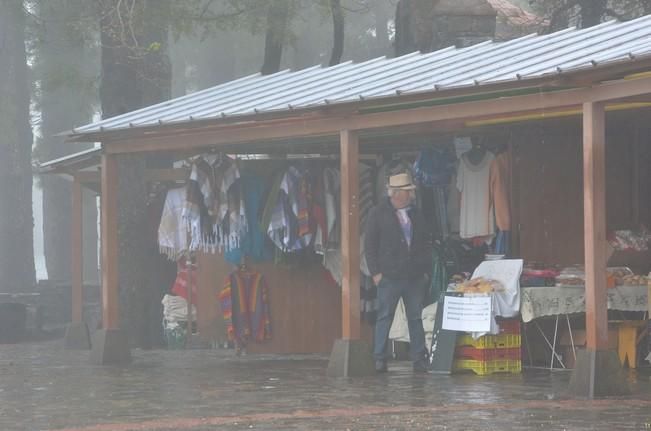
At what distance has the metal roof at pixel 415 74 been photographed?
1194 centimetres

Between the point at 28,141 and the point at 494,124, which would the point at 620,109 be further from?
the point at 28,141

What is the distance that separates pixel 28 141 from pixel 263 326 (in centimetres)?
1993

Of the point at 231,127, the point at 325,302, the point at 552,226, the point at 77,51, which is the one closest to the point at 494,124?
the point at 552,226

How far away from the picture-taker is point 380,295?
14445 millimetres

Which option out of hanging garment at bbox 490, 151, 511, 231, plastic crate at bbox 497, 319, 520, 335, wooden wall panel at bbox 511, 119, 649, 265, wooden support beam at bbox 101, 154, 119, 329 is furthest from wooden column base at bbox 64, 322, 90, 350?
plastic crate at bbox 497, 319, 520, 335

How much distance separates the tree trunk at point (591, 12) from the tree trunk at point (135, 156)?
7.74 m

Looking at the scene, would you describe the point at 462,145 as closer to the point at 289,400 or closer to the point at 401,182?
the point at 401,182

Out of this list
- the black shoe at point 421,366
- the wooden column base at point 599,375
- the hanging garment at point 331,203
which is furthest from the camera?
the hanging garment at point 331,203

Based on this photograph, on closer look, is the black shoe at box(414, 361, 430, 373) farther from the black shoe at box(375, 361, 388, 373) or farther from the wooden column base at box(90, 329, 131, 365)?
the wooden column base at box(90, 329, 131, 365)

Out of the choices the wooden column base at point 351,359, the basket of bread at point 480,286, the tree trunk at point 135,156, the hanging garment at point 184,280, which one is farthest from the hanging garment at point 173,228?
the basket of bread at point 480,286

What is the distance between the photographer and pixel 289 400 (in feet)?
39.2

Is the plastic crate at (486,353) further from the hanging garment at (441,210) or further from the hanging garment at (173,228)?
the hanging garment at (173,228)

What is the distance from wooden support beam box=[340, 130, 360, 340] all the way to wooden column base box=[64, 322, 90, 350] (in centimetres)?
807

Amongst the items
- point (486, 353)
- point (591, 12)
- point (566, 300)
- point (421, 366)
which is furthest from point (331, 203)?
point (591, 12)
